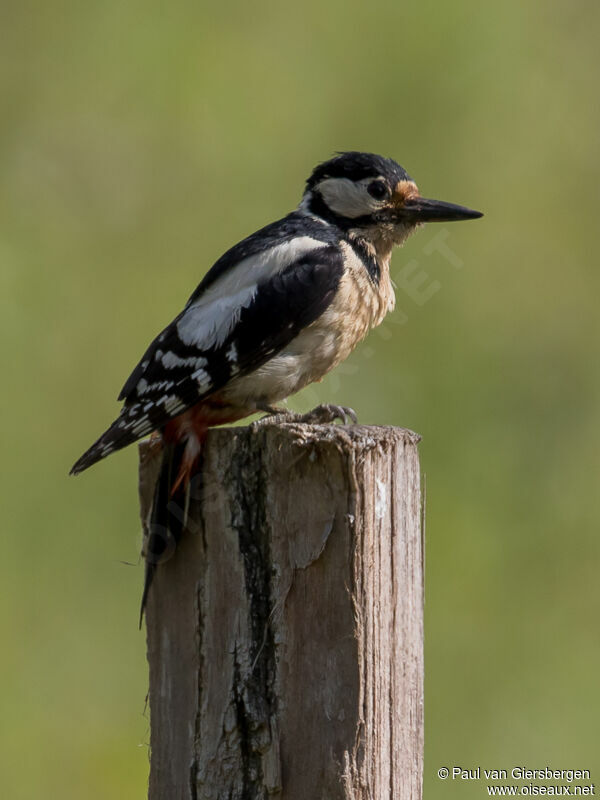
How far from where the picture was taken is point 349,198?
4227 mm

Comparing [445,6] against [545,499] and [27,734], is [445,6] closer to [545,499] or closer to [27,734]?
[545,499]

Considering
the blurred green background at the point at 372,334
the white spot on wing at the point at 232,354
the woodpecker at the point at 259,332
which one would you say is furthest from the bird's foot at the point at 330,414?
the blurred green background at the point at 372,334

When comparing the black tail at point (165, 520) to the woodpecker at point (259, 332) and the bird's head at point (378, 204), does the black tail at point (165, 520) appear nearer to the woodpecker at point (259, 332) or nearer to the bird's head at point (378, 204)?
the woodpecker at point (259, 332)

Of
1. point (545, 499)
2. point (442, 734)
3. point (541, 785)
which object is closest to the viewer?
point (541, 785)

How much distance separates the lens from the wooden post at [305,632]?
259 centimetres

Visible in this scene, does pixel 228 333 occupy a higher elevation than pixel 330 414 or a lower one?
higher

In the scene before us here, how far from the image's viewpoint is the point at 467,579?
6.12 meters

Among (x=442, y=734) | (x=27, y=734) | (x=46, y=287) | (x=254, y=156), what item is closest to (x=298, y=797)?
(x=442, y=734)

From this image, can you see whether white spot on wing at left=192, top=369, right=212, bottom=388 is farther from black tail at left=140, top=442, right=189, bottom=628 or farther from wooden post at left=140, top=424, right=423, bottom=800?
wooden post at left=140, top=424, right=423, bottom=800

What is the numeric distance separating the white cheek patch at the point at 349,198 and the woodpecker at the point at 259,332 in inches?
0.7

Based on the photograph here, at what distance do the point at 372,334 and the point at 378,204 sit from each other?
236 centimetres

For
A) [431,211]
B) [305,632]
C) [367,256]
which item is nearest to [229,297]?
[367,256]

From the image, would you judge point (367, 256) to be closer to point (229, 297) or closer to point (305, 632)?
point (229, 297)

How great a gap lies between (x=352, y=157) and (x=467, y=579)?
2.69 meters
